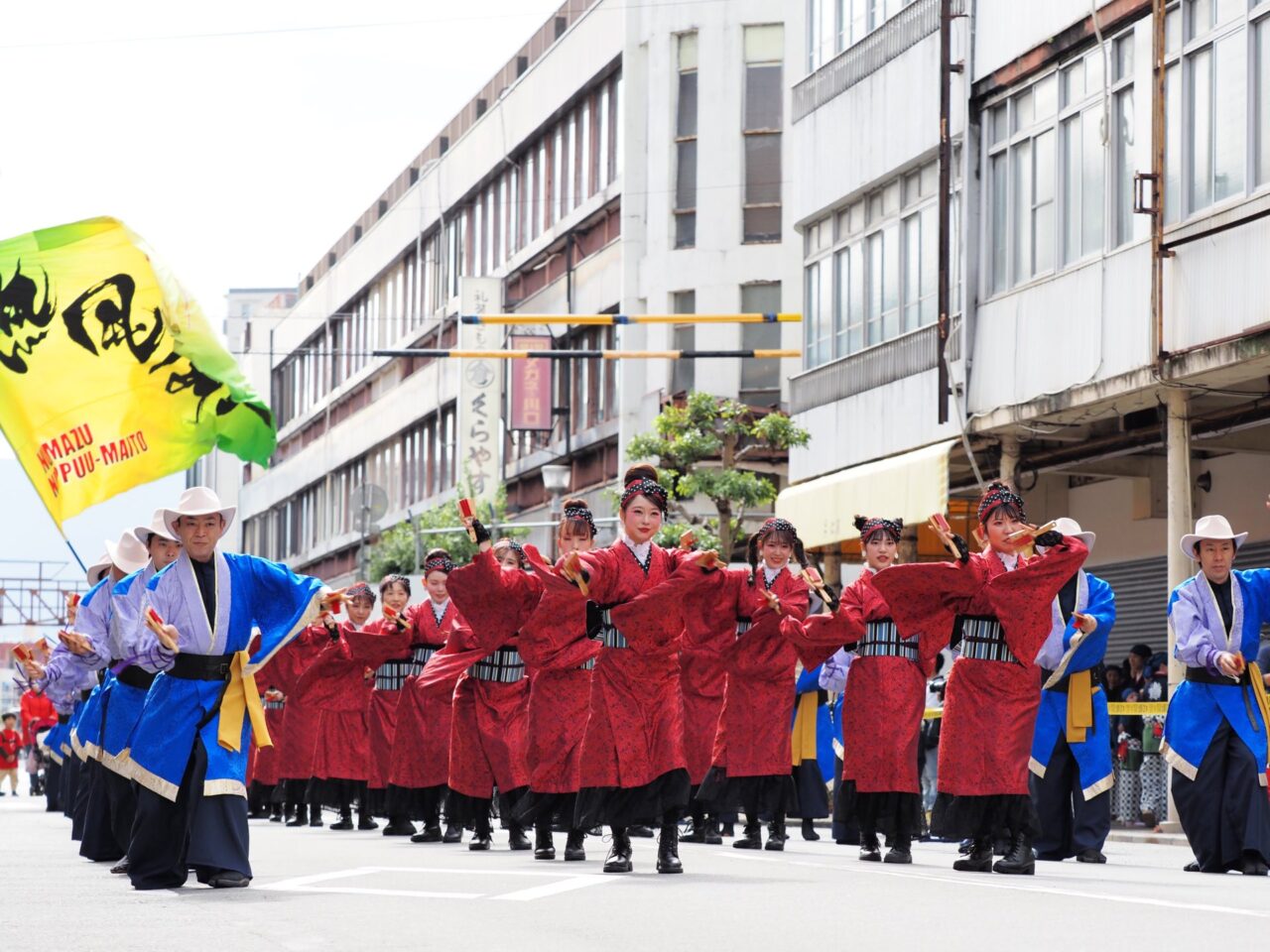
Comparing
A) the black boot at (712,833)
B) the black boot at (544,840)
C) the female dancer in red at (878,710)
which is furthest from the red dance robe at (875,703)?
the black boot at (712,833)

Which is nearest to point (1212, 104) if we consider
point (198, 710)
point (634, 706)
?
point (634, 706)

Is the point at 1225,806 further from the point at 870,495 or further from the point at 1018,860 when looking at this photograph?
the point at 870,495

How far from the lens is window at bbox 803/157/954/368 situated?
2672 centimetres

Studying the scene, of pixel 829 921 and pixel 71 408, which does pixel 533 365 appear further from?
pixel 829 921

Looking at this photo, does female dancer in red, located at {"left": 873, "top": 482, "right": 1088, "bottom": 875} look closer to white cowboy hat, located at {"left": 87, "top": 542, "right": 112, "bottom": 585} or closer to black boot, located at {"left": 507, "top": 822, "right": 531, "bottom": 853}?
black boot, located at {"left": 507, "top": 822, "right": 531, "bottom": 853}

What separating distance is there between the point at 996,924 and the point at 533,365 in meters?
35.0

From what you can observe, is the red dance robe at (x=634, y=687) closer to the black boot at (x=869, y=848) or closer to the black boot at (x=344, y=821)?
the black boot at (x=869, y=848)

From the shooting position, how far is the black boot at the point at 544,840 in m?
13.5

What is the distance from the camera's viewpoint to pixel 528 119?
1845 inches

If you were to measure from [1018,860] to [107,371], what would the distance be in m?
9.91

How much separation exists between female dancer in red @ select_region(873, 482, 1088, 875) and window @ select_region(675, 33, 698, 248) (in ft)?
87.7

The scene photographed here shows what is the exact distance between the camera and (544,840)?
1362 centimetres

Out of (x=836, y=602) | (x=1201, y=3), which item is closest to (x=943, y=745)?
(x=836, y=602)

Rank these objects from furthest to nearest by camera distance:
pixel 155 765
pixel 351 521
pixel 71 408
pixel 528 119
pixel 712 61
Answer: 1. pixel 351 521
2. pixel 528 119
3. pixel 712 61
4. pixel 71 408
5. pixel 155 765
